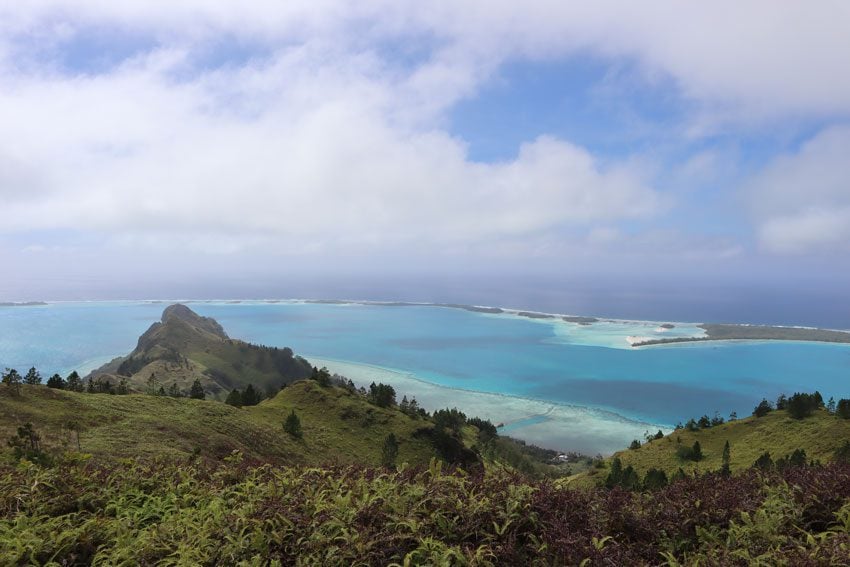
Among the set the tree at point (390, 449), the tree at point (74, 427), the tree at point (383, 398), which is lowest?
the tree at point (390, 449)

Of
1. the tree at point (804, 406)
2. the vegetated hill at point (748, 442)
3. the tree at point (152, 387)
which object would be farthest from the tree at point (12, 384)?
the tree at point (804, 406)

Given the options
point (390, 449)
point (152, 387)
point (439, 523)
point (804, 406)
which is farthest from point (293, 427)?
point (804, 406)

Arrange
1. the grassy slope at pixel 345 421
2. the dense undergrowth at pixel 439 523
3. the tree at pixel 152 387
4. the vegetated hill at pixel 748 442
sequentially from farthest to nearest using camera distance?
1. the tree at pixel 152 387
2. the vegetated hill at pixel 748 442
3. the grassy slope at pixel 345 421
4. the dense undergrowth at pixel 439 523

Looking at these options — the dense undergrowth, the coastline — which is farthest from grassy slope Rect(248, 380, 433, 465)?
the coastline

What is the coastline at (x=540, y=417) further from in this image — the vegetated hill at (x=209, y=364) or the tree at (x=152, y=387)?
the tree at (x=152, y=387)

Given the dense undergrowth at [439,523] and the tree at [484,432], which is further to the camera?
the tree at [484,432]

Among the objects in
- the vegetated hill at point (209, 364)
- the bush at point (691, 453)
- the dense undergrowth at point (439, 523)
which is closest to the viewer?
the dense undergrowth at point (439, 523)
